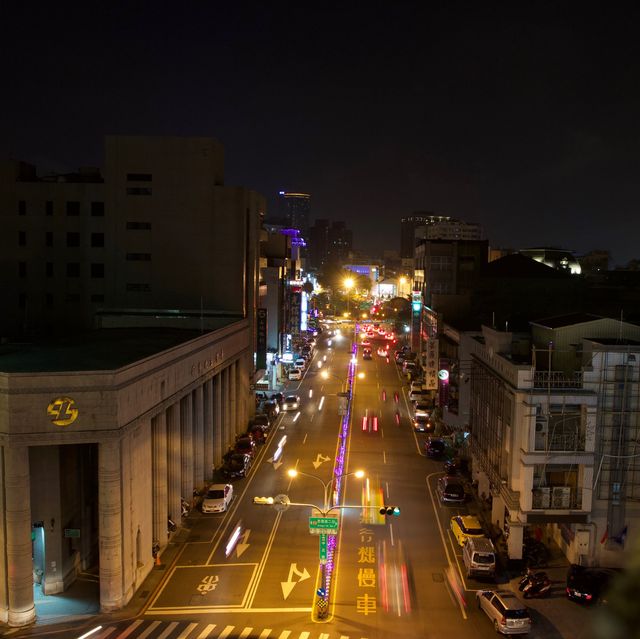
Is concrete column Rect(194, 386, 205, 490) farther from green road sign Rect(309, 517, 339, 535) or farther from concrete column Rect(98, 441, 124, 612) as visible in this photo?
green road sign Rect(309, 517, 339, 535)

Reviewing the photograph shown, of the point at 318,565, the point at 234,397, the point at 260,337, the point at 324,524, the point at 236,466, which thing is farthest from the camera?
the point at 260,337

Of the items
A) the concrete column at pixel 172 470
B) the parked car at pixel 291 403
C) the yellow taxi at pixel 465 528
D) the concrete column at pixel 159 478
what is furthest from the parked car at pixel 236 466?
the parked car at pixel 291 403

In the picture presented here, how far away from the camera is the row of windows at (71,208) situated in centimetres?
5647

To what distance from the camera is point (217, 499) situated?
37562mm

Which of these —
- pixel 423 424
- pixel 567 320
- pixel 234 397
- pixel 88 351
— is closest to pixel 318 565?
pixel 88 351

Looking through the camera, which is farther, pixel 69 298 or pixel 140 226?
pixel 69 298

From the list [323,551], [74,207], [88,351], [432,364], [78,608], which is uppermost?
[74,207]

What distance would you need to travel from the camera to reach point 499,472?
3334 cm

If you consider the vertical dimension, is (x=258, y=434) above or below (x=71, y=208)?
below

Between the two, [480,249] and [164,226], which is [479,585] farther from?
[480,249]

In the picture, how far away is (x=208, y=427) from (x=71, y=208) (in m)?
25.6

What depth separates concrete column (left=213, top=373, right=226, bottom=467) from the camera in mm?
46312

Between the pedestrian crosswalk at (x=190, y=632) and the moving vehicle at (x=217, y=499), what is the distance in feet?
39.7

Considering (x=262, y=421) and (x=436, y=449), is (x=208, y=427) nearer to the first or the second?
(x=262, y=421)
